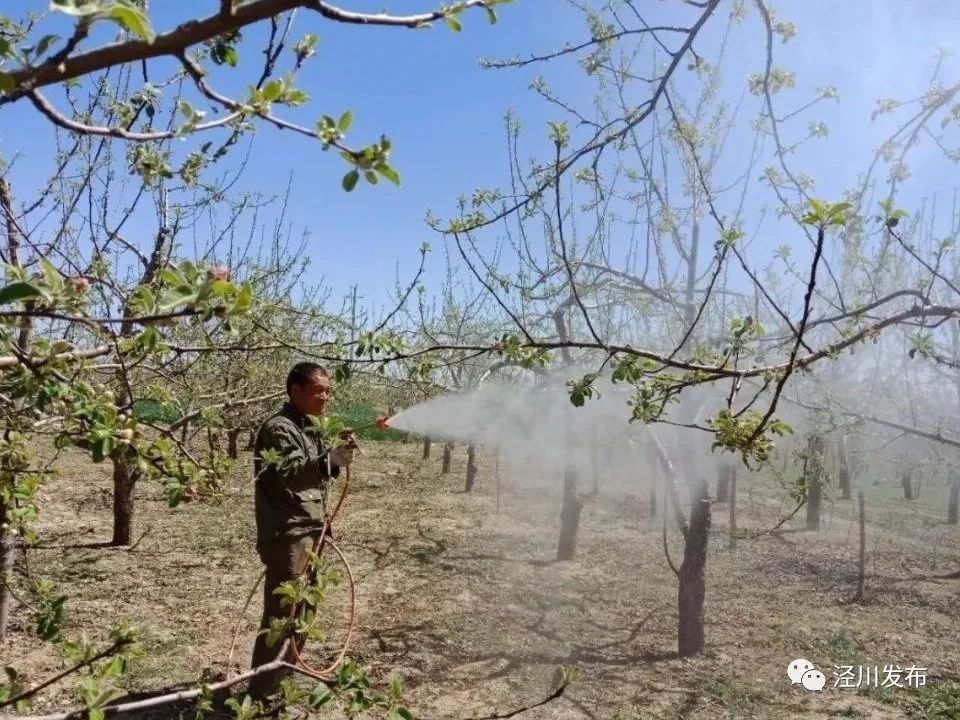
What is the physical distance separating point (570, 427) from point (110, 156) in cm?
676

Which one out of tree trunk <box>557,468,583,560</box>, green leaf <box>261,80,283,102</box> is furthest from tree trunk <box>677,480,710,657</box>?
green leaf <box>261,80,283,102</box>

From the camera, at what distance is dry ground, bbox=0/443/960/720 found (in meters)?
4.35

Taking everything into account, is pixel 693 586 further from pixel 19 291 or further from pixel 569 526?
pixel 19 291

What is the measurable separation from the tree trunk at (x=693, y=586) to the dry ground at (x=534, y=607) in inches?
6.0

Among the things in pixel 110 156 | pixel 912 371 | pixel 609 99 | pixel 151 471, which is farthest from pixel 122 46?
pixel 912 371

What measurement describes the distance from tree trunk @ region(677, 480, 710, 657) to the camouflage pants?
9.87ft

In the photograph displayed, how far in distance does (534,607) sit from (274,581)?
2901mm

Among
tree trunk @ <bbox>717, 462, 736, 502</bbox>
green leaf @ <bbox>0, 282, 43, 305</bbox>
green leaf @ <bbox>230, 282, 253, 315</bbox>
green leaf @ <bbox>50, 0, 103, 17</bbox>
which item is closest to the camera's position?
green leaf @ <bbox>50, 0, 103, 17</bbox>

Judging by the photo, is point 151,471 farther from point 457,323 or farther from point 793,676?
point 457,323

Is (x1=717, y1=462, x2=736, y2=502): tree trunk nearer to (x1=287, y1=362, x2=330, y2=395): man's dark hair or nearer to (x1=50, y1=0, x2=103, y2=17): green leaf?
(x1=287, y1=362, x2=330, y2=395): man's dark hair

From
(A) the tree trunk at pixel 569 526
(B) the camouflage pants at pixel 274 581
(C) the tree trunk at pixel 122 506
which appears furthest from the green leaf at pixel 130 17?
(A) the tree trunk at pixel 569 526

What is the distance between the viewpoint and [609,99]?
5.56 meters

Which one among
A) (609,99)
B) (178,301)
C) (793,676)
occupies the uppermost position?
(609,99)

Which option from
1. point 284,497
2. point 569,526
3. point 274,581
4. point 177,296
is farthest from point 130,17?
point 569,526
